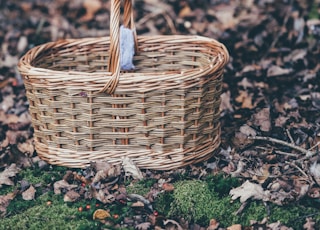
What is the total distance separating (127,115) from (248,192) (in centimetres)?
75

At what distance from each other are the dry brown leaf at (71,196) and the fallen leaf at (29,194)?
7.3 inches

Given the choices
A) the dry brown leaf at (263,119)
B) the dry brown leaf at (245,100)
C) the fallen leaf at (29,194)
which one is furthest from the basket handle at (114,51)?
the dry brown leaf at (245,100)

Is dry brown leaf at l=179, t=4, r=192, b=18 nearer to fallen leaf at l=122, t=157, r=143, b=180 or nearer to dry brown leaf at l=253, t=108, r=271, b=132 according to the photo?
dry brown leaf at l=253, t=108, r=271, b=132

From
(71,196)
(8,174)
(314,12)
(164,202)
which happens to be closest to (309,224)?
(164,202)

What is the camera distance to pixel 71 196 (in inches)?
104

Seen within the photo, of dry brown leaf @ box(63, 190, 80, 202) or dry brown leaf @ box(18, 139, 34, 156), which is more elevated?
dry brown leaf @ box(63, 190, 80, 202)

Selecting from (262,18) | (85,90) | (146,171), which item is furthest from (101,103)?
(262,18)

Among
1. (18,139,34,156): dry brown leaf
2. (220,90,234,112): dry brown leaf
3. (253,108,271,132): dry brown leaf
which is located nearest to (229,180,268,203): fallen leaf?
A: (253,108,271,132): dry brown leaf

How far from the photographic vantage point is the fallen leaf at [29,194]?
2.68 metres

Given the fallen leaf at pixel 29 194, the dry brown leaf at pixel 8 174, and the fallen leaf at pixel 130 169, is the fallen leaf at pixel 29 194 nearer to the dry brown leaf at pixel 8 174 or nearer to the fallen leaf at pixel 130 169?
the dry brown leaf at pixel 8 174

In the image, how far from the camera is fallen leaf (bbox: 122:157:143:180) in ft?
8.98

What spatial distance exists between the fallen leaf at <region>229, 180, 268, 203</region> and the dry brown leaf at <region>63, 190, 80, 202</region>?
2.69ft

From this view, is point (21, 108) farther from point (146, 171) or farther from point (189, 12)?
point (189, 12)

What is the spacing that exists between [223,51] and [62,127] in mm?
1032
